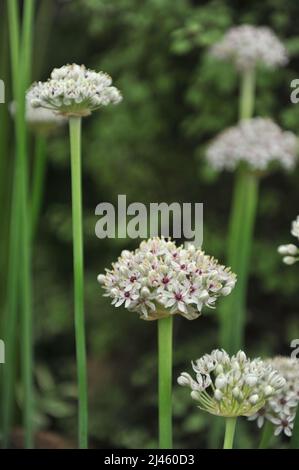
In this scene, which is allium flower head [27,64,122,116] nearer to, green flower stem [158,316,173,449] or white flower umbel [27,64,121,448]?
white flower umbel [27,64,121,448]

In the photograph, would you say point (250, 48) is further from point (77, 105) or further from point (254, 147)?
point (77, 105)

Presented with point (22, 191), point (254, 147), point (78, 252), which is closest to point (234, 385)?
point (78, 252)

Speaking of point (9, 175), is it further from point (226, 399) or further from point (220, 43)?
point (226, 399)

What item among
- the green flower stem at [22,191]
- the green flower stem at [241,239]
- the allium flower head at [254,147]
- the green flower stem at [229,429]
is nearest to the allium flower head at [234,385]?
the green flower stem at [229,429]

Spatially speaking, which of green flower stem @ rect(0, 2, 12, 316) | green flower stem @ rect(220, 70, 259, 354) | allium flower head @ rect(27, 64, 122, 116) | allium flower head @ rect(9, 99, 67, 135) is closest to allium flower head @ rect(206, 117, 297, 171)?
green flower stem @ rect(220, 70, 259, 354)
